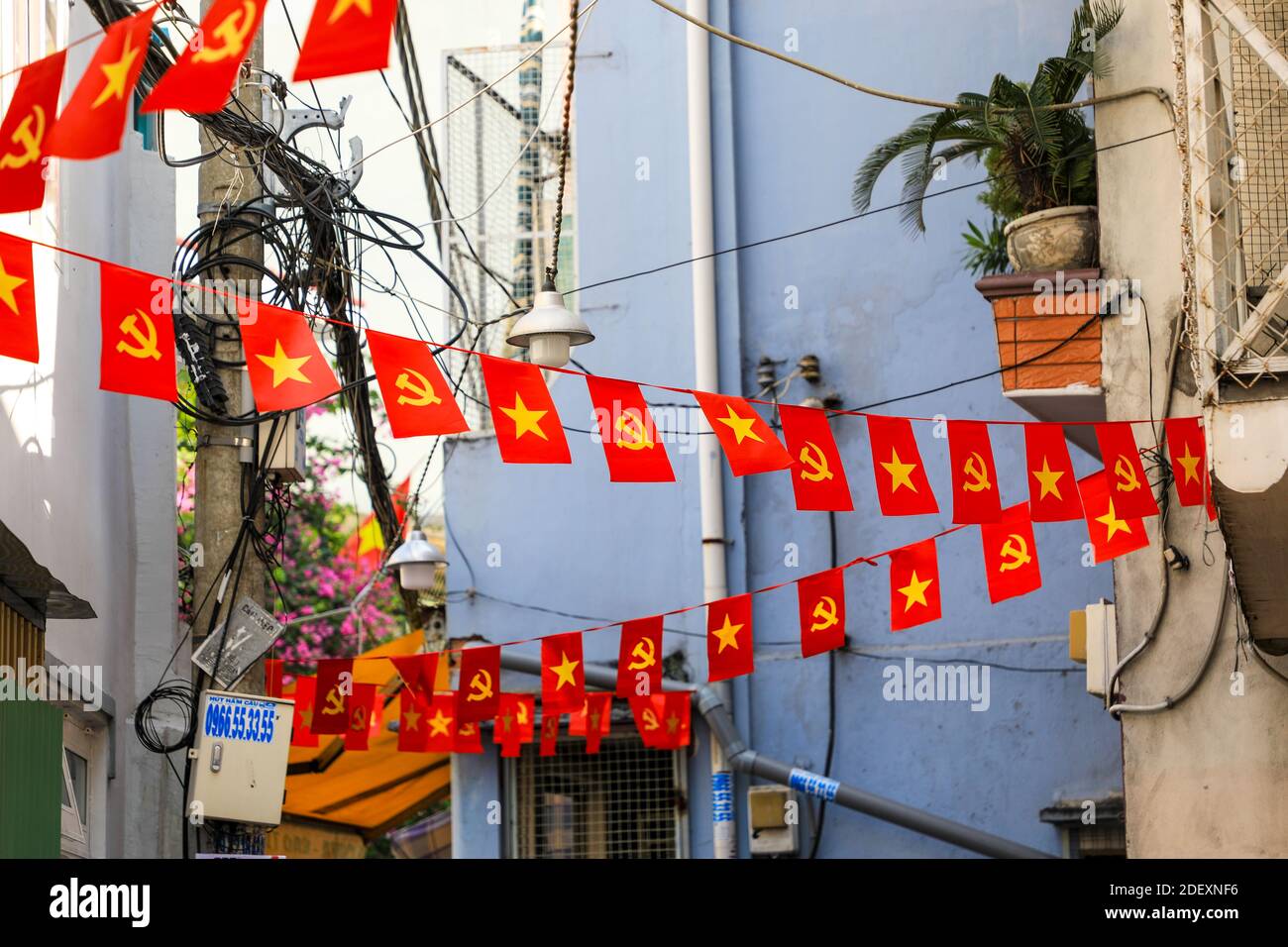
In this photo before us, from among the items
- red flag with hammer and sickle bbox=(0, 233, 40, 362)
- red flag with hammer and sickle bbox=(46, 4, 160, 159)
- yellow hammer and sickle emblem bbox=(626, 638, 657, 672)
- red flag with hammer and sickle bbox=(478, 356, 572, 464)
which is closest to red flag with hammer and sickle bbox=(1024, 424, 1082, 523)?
red flag with hammer and sickle bbox=(478, 356, 572, 464)

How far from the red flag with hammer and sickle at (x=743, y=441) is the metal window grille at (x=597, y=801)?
17.0ft

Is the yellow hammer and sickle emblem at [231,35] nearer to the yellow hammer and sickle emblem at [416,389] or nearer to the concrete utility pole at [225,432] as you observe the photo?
the yellow hammer and sickle emblem at [416,389]

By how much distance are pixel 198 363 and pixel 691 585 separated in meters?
4.56

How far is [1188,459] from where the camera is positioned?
28.9 feet

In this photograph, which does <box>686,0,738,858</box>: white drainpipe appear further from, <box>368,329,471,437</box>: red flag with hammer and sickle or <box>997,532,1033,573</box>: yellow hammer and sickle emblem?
<box>368,329,471,437</box>: red flag with hammer and sickle

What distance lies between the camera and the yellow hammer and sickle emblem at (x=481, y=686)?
11227 mm

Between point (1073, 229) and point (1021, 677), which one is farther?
point (1021, 677)

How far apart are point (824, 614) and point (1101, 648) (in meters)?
1.63

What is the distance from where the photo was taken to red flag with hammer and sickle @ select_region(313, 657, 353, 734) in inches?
423

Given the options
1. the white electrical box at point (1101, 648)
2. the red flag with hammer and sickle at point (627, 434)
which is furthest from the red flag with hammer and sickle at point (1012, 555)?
the red flag with hammer and sickle at point (627, 434)

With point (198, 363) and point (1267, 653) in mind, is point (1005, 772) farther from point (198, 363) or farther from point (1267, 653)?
point (198, 363)

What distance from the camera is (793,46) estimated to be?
43.1 feet
